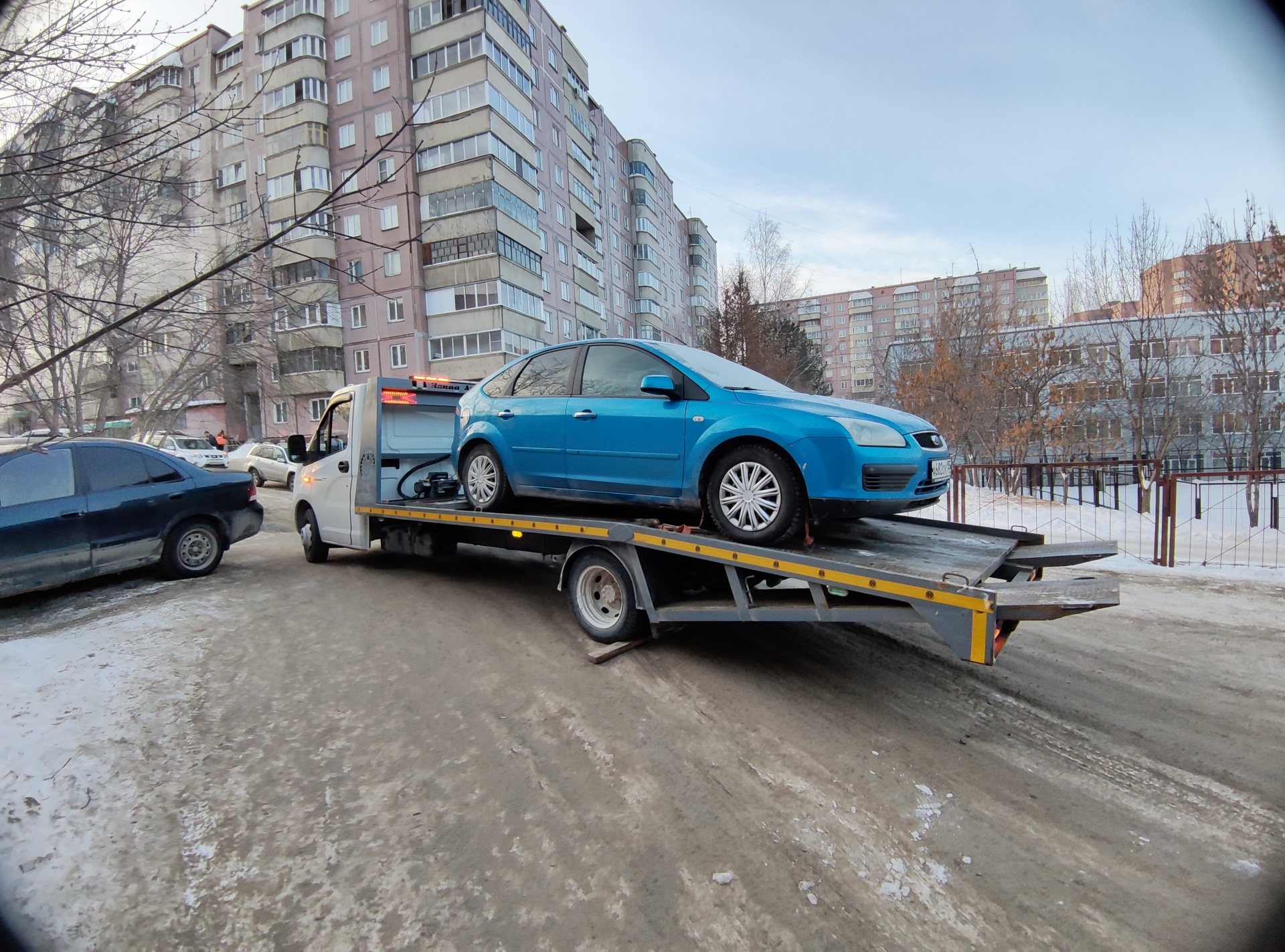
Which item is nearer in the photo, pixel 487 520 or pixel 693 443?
pixel 693 443

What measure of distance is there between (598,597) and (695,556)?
51.0 inches

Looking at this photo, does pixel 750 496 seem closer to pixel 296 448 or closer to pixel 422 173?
pixel 296 448

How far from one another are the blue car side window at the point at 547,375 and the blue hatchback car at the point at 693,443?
0.01 metres

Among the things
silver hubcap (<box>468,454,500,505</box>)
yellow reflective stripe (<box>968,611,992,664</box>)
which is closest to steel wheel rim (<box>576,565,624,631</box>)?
silver hubcap (<box>468,454,500,505</box>)

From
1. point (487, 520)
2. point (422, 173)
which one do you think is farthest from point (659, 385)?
point (422, 173)

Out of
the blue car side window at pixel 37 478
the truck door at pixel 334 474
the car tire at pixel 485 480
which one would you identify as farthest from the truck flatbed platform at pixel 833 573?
the blue car side window at pixel 37 478

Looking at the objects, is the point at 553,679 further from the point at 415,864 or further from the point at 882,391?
the point at 882,391

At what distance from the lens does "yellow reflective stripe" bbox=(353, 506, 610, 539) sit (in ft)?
15.5

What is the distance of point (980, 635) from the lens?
3047mm

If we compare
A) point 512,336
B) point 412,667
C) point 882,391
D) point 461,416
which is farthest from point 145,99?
point 882,391

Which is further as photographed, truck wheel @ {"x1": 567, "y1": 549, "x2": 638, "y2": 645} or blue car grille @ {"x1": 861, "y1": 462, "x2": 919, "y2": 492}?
truck wheel @ {"x1": 567, "y1": 549, "x2": 638, "y2": 645}

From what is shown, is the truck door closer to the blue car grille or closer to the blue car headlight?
the blue car headlight

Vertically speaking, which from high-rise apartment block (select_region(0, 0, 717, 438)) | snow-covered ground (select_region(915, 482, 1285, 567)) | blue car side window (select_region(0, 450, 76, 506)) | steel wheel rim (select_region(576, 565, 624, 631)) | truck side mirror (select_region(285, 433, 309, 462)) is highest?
high-rise apartment block (select_region(0, 0, 717, 438))

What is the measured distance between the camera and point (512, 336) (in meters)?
28.8
